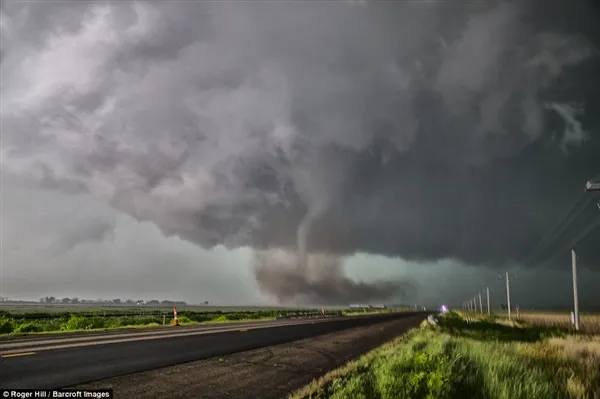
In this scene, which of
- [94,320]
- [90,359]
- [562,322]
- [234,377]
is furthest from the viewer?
[562,322]

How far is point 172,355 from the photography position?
14297 millimetres

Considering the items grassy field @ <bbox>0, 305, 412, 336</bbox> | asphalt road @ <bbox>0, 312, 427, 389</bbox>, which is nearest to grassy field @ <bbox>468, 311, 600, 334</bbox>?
grassy field @ <bbox>0, 305, 412, 336</bbox>

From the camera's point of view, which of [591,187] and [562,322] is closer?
[591,187]

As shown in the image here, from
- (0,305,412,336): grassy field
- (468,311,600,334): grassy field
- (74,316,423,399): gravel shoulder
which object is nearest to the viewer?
(74,316,423,399): gravel shoulder

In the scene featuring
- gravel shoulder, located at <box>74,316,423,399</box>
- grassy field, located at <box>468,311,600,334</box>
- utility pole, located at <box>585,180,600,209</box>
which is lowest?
grassy field, located at <box>468,311,600,334</box>

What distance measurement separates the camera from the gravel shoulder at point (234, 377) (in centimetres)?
920

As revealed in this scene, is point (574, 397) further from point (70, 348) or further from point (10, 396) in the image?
point (70, 348)

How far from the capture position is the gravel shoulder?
920cm

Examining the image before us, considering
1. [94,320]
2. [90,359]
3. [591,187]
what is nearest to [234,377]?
[90,359]

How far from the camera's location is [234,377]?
37.2ft

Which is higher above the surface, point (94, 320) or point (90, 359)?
point (90, 359)

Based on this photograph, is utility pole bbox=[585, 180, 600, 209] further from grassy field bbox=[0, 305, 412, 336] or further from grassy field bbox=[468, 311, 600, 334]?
grassy field bbox=[468, 311, 600, 334]

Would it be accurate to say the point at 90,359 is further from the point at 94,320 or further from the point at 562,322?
the point at 562,322

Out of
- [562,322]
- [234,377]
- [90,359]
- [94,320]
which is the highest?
[90,359]
